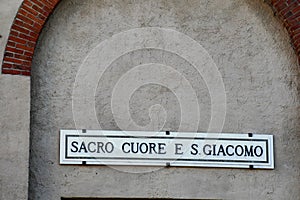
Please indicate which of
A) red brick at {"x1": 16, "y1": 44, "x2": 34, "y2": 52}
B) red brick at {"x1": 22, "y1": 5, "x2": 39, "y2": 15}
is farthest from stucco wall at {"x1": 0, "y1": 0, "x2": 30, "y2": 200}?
red brick at {"x1": 22, "y1": 5, "x2": 39, "y2": 15}

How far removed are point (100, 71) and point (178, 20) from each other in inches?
46.7

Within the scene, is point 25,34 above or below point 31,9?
below

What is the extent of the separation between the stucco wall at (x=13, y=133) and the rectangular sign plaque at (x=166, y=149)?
0.52 metres

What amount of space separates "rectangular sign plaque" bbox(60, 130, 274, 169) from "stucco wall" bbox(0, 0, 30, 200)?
524mm

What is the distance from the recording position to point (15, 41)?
816 centimetres

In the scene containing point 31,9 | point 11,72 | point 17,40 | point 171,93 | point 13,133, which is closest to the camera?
point 13,133

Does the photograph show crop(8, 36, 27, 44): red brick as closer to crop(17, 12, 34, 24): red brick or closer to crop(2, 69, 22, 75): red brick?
crop(17, 12, 34, 24): red brick

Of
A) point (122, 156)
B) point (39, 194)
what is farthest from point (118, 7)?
point (39, 194)

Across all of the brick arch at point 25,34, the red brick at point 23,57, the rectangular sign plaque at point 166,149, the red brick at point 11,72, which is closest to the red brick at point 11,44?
the brick arch at point 25,34

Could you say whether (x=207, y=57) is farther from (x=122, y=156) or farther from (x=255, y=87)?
(x=122, y=156)

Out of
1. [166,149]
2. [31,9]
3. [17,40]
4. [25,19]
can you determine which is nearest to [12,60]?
[17,40]

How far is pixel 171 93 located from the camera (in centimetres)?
854

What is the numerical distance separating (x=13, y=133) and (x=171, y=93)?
1.97 meters

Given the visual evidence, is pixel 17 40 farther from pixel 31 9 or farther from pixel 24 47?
pixel 31 9
